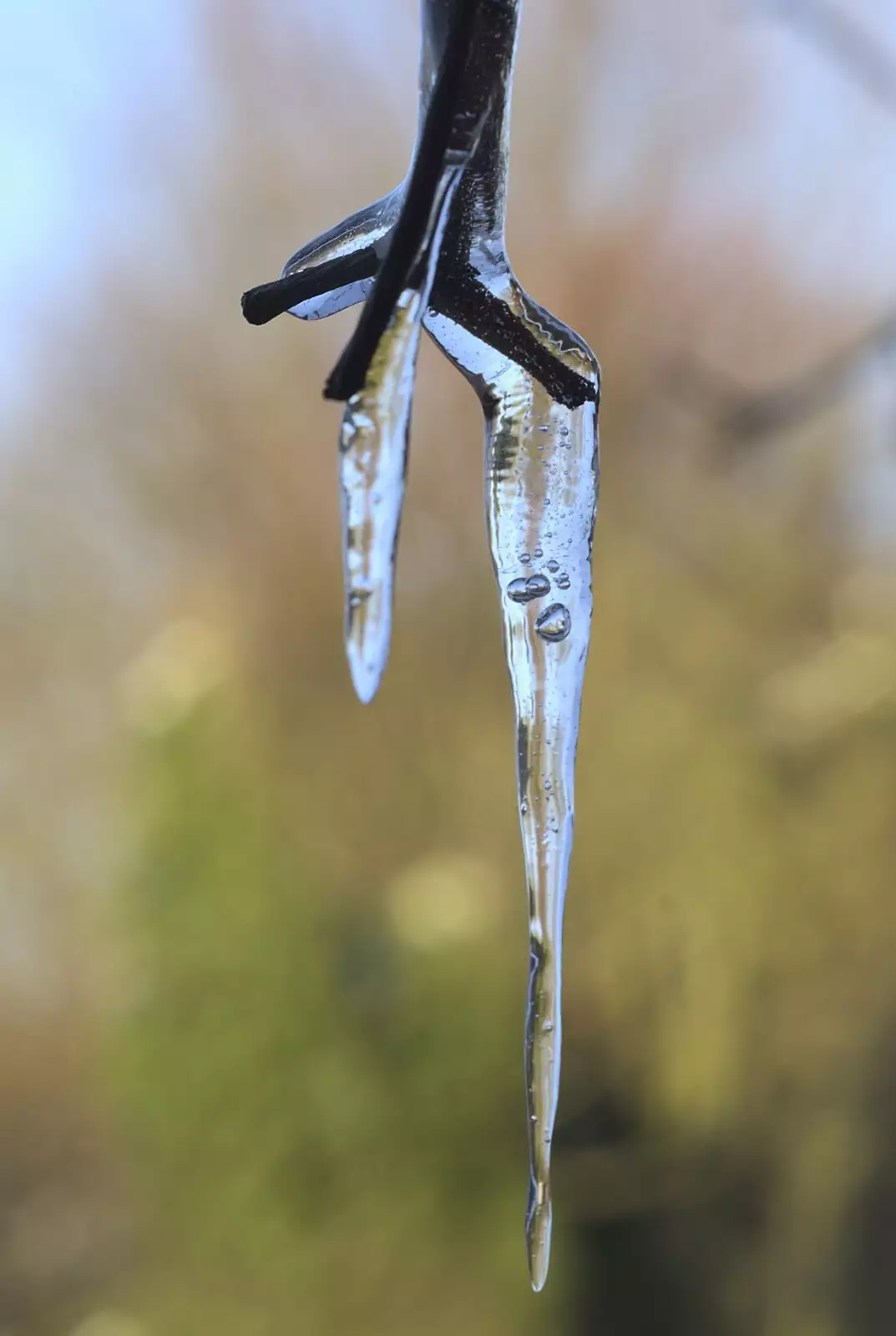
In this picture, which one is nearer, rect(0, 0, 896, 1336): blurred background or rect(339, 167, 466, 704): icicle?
rect(339, 167, 466, 704): icicle

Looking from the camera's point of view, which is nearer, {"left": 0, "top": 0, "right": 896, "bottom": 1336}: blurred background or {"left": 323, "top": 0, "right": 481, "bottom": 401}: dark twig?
{"left": 323, "top": 0, "right": 481, "bottom": 401}: dark twig

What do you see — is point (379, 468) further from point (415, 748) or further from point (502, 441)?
point (415, 748)

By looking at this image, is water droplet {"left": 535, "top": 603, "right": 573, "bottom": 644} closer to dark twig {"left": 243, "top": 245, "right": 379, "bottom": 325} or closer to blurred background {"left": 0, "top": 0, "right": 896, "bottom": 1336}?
dark twig {"left": 243, "top": 245, "right": 379, "bottom": 325}

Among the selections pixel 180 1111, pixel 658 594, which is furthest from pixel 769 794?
pixel 180 1111

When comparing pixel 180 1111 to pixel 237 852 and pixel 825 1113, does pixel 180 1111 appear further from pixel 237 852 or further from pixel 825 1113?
pixel 825 1113

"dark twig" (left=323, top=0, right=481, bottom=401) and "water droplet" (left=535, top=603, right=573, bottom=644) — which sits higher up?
"dark twig" (left=323, top=0, right=481, bottom=401)

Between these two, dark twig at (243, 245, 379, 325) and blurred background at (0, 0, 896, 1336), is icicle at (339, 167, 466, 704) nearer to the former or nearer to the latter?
dark twig at (243, 245, 379, 325)

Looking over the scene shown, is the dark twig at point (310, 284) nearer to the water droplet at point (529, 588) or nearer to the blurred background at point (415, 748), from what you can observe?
the water droplet at point (529, 588)

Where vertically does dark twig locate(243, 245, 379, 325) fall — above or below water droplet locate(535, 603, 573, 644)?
above

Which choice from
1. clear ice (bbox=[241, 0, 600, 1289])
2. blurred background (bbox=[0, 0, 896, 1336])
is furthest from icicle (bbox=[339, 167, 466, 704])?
blurred background (bbox=[0, 0, 896, 1336])

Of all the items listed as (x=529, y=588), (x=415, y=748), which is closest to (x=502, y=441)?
(x=529, y=588)
